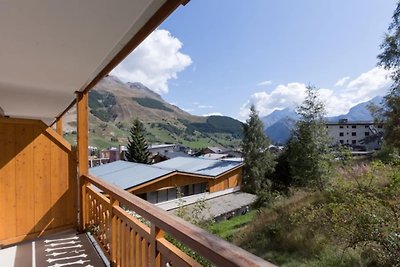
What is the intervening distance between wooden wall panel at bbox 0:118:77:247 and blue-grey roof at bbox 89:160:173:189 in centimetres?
853

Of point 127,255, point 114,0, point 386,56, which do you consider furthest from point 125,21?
point 386,56

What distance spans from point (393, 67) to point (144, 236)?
37.4 ft

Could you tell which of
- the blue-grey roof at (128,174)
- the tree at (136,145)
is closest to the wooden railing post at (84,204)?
the blue-grey roof at (128,174)

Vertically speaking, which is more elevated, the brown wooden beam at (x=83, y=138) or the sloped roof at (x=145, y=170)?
the brown wooden beam at (x=83, y=138)

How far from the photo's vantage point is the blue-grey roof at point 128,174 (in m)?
13.3

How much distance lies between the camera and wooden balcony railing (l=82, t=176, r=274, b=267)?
3.18 feet

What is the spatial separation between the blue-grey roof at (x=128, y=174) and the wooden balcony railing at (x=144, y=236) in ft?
31.2

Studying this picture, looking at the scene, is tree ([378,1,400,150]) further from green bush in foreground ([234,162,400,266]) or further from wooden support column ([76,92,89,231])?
wooden support column ([76,92,89,231])

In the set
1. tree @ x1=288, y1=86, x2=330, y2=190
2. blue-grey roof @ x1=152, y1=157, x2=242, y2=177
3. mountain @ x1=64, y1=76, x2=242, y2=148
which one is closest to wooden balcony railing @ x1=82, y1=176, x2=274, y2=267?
tree @ x1=288, y1=86, x2=330, y2=190

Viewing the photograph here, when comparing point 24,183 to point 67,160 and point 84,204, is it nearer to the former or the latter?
point 67,160

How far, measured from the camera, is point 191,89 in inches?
1932

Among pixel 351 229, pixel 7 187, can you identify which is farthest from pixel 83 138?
pixel 351 229

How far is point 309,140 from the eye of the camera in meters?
15.7

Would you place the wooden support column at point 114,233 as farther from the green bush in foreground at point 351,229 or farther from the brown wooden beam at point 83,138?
the green bush in foreground at point 351,229
